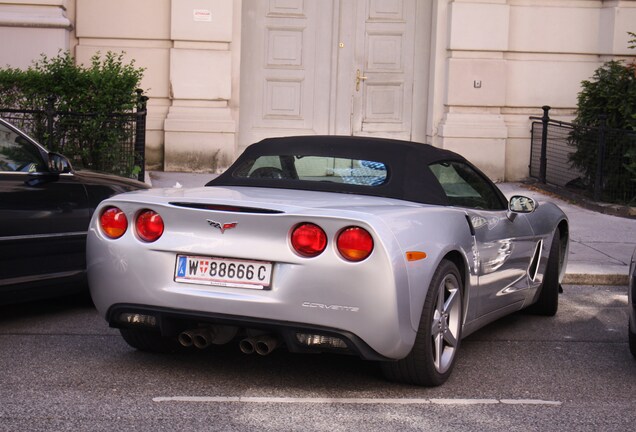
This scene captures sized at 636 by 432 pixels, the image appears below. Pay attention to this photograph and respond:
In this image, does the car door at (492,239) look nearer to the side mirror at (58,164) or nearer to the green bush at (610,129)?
the side mirror at (58,164)

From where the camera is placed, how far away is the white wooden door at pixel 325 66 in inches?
651

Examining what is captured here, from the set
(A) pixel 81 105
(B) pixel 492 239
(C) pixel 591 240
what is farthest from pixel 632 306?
(A) pixel 81 105

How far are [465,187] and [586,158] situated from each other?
8.34 metres

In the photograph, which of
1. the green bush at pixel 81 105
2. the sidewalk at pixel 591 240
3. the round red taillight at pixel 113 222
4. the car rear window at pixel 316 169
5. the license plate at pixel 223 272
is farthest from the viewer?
the green bush at pixel 81 105

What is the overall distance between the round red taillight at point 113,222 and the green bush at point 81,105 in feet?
21.2

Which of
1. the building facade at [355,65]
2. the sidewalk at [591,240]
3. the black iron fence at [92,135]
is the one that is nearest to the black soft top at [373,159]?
the sidewalk at [591,240]

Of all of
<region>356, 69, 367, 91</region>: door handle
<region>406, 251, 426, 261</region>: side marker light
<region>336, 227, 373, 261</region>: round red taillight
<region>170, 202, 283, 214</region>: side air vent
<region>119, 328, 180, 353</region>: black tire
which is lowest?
<region>119, 328, 180, 353</region>: black tire

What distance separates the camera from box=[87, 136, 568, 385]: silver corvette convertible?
5.39 metres

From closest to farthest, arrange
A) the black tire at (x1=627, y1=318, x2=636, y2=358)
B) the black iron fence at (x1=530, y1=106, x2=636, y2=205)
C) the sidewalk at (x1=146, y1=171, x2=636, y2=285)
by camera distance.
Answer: the black tire at (x1=627, y1=318, x2=636, y2=358), the sidewalk at (x1=146, y1=171, x2=636, y2=285), the black iron fence at (x1=530, y1=106, x2=636, y2=205)

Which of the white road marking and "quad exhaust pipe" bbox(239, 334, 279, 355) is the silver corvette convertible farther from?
the white road marking

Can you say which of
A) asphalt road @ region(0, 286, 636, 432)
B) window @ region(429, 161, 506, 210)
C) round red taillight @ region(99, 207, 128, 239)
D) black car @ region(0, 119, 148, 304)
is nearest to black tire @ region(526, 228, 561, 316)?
asphalt road @ region(0, 286, 636, 432)

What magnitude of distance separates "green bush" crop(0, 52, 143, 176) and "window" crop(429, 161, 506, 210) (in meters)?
6.19

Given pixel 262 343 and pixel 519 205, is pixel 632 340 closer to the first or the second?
pixel 519 205

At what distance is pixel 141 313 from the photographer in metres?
5.78
